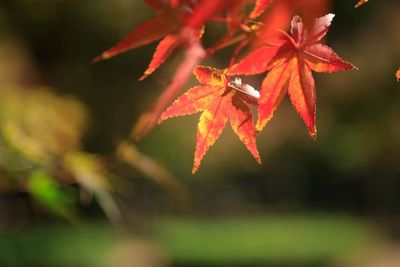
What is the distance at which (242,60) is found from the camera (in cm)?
54

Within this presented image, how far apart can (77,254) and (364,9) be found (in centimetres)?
634

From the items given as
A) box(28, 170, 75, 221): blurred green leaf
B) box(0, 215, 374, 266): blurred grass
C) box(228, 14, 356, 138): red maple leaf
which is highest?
box(0, 215, 374, 266): blurred grass

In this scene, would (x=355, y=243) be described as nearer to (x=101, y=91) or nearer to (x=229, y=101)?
(x=101, y=91)

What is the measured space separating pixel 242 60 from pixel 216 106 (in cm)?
7

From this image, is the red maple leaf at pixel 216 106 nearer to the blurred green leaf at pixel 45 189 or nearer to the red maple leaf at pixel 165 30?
Answer: the red maple leaf at pixel 165 30

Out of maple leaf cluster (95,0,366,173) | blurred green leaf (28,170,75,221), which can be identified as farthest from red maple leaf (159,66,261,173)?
blurred green leaf (28,170,75,221)

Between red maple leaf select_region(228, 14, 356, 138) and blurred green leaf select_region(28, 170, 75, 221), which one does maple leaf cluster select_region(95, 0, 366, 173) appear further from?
blurred green leaf select_region(28, 170, 75, 221)

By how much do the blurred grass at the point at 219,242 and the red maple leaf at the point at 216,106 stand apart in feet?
25.6

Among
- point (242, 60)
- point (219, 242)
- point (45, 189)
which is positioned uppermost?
point (219, 242)

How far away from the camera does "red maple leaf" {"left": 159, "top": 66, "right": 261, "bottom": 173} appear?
1.89 feet

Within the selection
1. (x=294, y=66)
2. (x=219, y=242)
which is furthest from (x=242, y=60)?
(x=219, y=242)

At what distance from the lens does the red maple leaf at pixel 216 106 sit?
576 millimetres

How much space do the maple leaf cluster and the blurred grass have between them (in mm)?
7821

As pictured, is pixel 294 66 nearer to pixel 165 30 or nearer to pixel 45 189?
pixel 165 30
